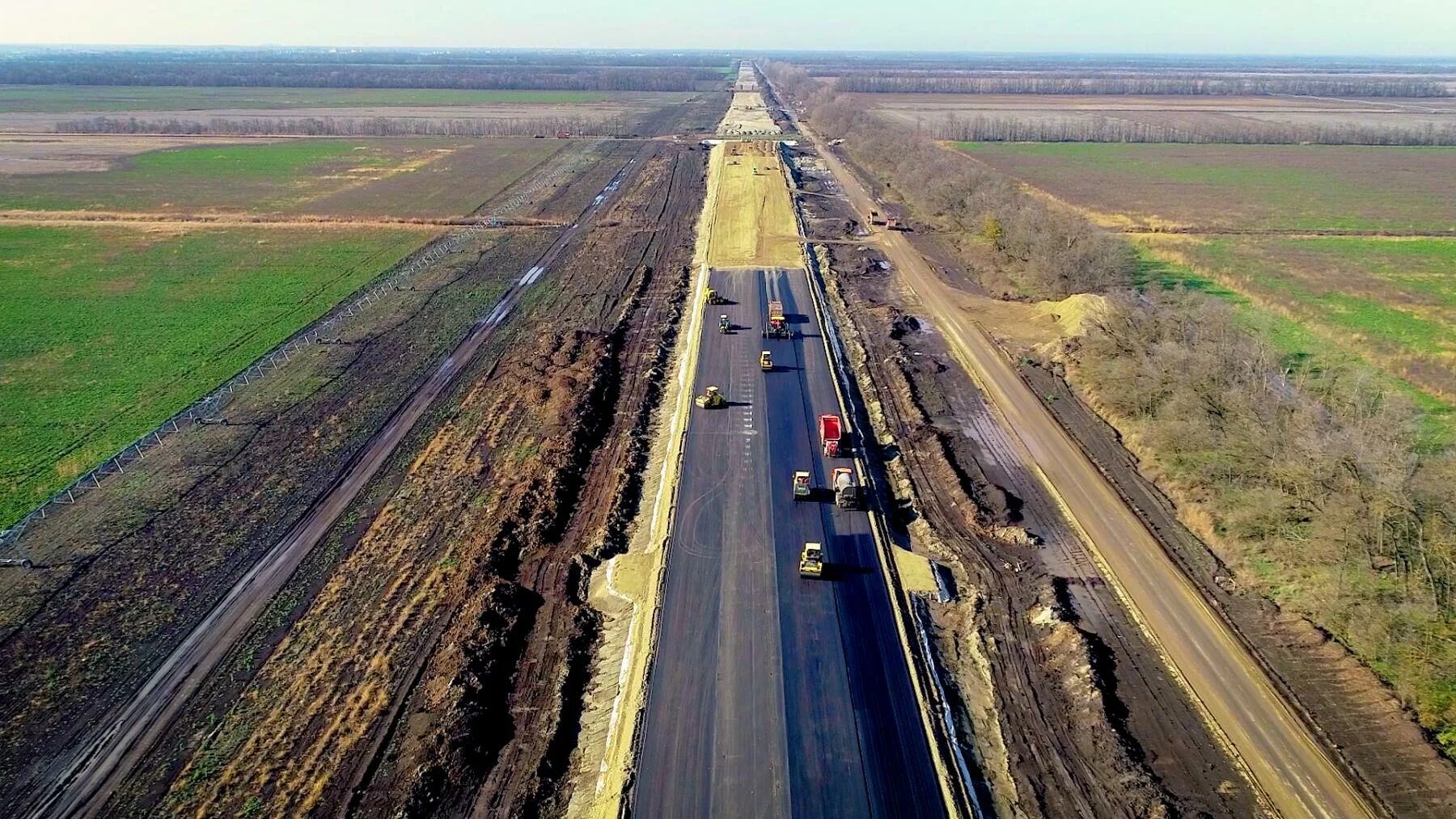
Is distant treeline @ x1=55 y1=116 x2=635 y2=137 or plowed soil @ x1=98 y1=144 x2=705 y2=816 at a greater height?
distant treeline @ x1=55 y1=116 x2=635 y2=137

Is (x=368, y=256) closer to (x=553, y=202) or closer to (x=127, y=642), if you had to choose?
(x=553, y=202)

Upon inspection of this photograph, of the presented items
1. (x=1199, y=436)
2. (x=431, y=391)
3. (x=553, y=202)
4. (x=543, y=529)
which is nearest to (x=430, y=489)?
(x=543, y=529)

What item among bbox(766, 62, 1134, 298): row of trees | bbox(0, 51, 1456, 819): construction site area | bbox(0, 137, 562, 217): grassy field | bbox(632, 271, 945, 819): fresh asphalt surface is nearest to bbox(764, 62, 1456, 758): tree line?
bbox(0, 51, 1456, 819): construction site area

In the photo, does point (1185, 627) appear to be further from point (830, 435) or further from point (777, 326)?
point (777, 326)

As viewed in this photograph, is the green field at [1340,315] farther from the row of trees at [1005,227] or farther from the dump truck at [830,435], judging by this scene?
the dump truck at [830,435]

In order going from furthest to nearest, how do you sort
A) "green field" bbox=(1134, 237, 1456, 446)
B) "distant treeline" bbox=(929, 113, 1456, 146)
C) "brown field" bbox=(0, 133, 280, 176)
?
"distant treeline" bbox=(929, 113, 1456, 146) → "brown field" bbox=(0, 133, 280, 176) → "green field" bbox=(1134, 237, 1456, 446)

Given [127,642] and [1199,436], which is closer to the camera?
[127,642]

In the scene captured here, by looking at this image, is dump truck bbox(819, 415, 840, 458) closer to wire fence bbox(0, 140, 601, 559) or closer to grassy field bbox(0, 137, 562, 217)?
wire fence bbox(0, 140, 601, 559)
